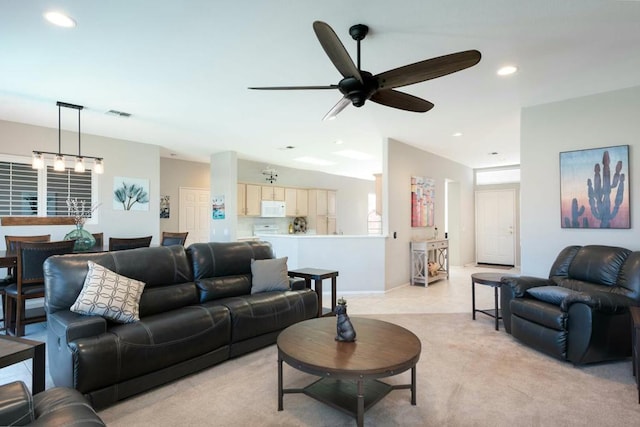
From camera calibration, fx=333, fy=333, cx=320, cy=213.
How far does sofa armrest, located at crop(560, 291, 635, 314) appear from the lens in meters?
2.68

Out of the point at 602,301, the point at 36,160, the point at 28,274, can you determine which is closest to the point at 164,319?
the point at 28,274

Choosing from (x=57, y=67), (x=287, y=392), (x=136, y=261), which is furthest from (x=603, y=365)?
(x=57, y=67)

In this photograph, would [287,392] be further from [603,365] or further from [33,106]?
[33,106]

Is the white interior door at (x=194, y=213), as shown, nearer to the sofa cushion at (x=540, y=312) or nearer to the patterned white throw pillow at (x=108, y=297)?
the patterned white throw pillow at (x=108, y=297)

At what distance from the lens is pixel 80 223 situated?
4.37 m

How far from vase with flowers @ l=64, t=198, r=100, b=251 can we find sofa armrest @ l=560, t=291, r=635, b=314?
16.1 feet

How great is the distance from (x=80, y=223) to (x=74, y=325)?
2771 millimetres

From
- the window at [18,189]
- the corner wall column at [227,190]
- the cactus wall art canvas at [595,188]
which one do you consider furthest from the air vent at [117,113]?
the cactus wall art canvas at [595,188]

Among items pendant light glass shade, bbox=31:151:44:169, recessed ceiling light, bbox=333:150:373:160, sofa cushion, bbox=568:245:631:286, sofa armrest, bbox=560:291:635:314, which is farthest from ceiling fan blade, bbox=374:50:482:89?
recessed ceiling light, bbox=333:150:373:160

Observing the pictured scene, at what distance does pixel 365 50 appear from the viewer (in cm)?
277

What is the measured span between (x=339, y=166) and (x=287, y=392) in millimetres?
7046

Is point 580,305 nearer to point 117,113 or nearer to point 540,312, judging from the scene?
point 540,312

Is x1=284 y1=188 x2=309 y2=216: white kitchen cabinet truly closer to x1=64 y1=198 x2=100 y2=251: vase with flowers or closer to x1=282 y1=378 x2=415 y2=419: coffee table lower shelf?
x1=64 y1=198 x2=100 y2=251: vase with flowers

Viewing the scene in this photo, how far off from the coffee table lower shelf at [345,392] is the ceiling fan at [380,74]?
6.23ft
